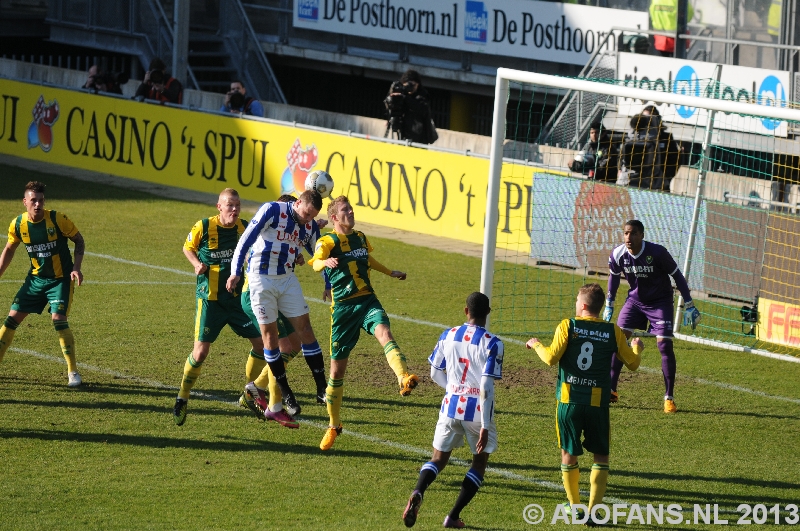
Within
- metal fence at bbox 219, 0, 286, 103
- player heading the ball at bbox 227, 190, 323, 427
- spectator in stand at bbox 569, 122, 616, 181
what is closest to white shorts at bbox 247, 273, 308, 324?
player heading the ball at bbox 227, 190, 323, 427

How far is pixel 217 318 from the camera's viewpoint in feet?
34.5

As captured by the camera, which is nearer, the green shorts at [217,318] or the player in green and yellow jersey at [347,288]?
the player in green and yellow jersey at [347,288]

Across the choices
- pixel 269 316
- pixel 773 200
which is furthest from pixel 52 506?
pixel 773 200

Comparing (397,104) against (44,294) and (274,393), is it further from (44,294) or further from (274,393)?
(274,393)

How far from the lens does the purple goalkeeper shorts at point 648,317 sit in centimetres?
1161

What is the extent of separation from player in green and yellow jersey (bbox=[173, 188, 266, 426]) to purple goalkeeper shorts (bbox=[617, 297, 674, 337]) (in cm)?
358

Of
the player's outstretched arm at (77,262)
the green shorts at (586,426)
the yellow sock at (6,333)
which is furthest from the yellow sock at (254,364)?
the green shorts at (586,426)

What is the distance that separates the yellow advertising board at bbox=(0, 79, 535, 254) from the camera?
19.7 m

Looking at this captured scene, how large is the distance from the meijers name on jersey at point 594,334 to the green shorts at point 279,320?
332 cm

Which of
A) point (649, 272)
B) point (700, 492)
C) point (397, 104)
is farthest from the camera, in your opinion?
point (397, 104)

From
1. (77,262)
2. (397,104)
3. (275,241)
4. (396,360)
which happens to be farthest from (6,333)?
(397,104)

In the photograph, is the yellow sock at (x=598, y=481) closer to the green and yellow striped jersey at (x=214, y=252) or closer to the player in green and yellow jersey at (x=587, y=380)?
the player in green and yellow jersey at (x=587, y=380)

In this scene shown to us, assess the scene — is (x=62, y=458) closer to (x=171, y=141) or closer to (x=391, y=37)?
(x=171, y=141)

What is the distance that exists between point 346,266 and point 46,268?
10.6ft
